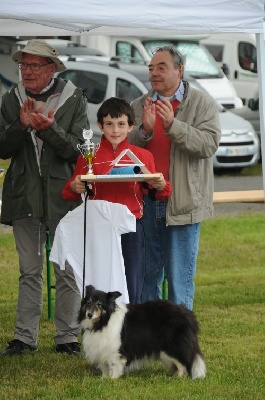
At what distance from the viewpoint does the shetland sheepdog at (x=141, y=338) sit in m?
6.66

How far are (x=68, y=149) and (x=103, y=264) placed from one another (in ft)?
3.08

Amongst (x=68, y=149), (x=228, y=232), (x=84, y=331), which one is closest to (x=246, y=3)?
(x=68, y=149)

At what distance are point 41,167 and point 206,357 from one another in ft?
5.55

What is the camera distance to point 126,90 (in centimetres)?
2030

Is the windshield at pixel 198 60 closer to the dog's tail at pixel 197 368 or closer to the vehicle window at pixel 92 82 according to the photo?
the vehicle window at pixel 92 82

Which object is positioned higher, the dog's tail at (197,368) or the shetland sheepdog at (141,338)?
the shetland sheepdog at (141,338)

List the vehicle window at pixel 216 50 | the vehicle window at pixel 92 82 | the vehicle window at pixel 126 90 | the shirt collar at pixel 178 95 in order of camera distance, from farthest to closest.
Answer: the vehicle window at pixel 216 50 → the vehicle window at pixel 92 82 → the vehicle window at pixel 126 90 → the shirt collar at pixel 178 95

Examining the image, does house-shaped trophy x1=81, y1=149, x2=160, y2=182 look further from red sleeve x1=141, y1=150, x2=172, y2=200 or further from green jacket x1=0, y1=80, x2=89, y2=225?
green jacket x1=0, y1=80, x2=89, y2=225

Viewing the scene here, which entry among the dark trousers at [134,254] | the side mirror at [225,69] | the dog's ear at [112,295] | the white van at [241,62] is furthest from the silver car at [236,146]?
the dog's ear at [112,295]

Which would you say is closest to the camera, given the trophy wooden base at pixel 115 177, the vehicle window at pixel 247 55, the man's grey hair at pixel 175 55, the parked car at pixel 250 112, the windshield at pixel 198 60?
the trophy wooden base at pixel 115 177

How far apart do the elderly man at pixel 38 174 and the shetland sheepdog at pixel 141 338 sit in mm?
991

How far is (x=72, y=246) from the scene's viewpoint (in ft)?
22.7

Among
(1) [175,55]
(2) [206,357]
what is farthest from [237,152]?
(1) [175,55]

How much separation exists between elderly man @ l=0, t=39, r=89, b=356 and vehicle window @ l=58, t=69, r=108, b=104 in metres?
13.2
